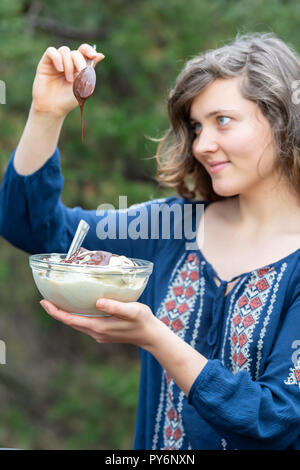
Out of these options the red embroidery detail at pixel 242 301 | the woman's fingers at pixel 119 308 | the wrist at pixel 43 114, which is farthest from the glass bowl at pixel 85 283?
the wrist at pixel 43 114

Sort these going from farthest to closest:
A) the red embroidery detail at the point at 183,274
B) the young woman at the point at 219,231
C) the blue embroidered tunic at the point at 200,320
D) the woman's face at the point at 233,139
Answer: the red embroidery detail at the point at 183,274, the woman's face at the point at 233,139, the young woman at the point at 219,231, the blue embroidered tunic at the point at 200,320

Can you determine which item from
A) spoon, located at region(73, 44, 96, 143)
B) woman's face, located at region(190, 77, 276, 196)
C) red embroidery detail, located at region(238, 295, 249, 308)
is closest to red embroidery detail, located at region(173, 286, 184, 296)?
red embroidery detail, located at region(238, 295, 249, 308)

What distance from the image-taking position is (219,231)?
1.68 metres

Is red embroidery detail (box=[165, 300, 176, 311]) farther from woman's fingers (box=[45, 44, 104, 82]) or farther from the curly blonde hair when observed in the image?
woman's fingers (box=[45, 44, 104, 82])

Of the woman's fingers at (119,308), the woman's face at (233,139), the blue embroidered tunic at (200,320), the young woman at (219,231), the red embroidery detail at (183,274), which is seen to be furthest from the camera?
the red embroidery detail at (183,274)

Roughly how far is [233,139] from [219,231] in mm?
310

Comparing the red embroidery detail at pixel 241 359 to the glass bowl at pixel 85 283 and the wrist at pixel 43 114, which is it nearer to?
the glass bowl at pixel 85 283

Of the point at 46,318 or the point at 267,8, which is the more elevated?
the point at 267,8

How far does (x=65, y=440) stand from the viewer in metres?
4.06

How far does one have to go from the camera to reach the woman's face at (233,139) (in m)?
1.50

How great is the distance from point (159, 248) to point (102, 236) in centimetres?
18
